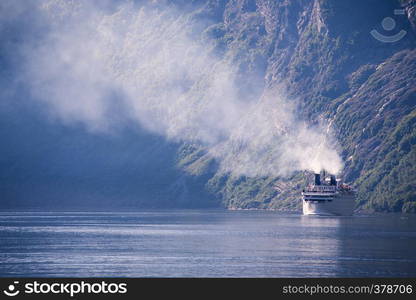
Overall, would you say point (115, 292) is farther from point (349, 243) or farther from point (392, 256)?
point (349, 243)

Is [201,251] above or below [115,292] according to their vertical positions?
above

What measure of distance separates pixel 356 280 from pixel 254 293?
18770mm

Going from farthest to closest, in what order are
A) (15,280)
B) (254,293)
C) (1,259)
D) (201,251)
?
(201,251)
(1,259)
(15,280)
(254,293)

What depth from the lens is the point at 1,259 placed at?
6417 inches

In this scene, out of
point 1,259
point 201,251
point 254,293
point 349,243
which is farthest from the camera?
point 349,243

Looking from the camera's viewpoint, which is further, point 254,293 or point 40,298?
point 254,293

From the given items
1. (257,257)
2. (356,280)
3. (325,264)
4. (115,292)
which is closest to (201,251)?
(257,257)

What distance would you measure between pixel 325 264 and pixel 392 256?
58.4 feet

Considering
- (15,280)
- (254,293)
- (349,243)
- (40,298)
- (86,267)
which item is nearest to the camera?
(40,298)

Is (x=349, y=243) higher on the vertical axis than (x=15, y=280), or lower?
higher

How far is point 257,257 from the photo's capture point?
167m

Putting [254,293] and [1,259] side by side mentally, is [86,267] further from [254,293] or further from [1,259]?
[254,293]

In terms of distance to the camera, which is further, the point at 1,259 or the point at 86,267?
the point at 1,259

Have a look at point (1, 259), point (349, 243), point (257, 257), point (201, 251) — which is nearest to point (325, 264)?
point (257, 257)
